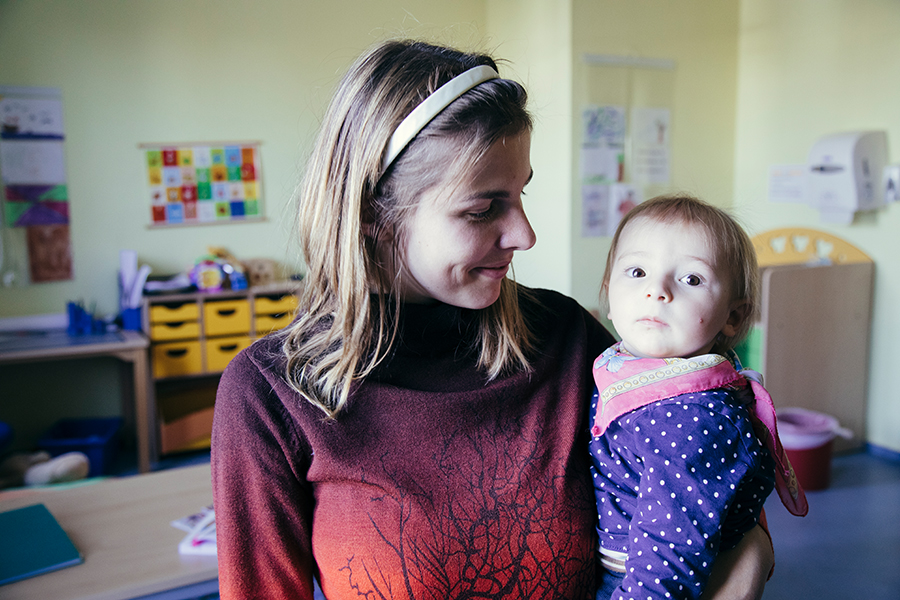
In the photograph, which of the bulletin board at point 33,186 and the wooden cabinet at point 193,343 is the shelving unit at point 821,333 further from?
the bulletin board at point 33,186

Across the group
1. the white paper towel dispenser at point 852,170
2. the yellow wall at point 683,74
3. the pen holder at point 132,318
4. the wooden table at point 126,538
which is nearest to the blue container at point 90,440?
the pen holder at point 132,318

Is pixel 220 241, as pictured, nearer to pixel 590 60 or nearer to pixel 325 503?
pixel 590 60

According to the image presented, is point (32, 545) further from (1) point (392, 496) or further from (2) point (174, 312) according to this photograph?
(2) point (174, 312)

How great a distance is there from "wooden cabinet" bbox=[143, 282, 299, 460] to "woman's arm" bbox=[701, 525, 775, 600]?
10.3ft

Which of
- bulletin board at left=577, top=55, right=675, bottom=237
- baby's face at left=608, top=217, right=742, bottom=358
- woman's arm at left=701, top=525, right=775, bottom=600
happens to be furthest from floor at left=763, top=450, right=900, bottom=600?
bulletin board at left=577, top=55, right=675, bottom=237

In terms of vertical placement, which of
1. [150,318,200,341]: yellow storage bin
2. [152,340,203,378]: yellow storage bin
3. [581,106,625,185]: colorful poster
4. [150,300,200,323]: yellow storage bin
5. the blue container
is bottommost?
the blue container

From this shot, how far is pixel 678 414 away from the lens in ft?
3.23

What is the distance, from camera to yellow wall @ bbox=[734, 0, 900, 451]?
11.3 feet

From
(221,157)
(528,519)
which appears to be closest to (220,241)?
(221,157)

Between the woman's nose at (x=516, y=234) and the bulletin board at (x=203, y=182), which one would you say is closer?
the woman's nose at (x=516, y=234)

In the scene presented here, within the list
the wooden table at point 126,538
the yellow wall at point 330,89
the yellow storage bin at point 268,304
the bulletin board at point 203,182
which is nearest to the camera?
the wooden table at point 126,538

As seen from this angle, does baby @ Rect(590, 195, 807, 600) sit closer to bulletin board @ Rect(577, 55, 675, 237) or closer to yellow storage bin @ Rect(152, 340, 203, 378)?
bulletin board @ Rect(577, 55, 675, 237)

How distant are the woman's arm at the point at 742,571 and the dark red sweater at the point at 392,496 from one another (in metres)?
0.19

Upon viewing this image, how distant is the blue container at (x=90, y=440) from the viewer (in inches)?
146
